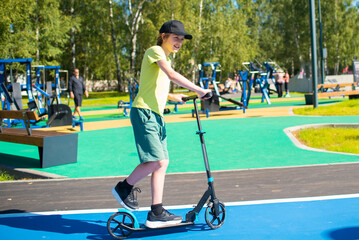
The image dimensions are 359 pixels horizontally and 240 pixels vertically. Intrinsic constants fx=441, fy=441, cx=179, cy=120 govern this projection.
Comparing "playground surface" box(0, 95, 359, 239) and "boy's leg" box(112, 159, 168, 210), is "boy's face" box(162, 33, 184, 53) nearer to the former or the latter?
"boy's leg" box(112, 159, 168, 210)

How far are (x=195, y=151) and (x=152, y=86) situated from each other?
16.8ft

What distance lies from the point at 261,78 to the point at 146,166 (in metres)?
19.6

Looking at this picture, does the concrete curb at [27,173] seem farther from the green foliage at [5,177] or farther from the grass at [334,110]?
the grass at [334,110]

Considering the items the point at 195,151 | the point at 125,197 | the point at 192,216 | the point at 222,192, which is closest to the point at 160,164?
the point at 125,197

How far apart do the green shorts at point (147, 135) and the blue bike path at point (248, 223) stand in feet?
2.48

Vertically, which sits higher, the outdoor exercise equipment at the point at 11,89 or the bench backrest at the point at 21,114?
the outdoor exercise equipment at the point at 11,89

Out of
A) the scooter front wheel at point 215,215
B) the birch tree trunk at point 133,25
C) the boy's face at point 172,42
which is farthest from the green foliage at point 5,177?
the birch tree trunk at point 133,25

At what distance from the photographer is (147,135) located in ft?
12.4

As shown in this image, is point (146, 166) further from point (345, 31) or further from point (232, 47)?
point (345, 31)

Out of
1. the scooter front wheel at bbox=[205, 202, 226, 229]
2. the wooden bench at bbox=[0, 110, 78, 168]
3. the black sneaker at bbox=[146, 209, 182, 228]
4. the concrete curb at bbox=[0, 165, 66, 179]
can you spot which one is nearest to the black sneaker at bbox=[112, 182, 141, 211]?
the black sneaker at bbox=[146, 209, 182, 228]

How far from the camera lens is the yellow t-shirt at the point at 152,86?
12.6 feet

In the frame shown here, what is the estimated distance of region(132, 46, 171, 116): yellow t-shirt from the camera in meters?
3.86

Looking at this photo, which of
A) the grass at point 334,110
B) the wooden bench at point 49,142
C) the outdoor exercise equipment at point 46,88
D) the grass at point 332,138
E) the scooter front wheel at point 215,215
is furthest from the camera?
the outdoor exercise equipment at point 46,88

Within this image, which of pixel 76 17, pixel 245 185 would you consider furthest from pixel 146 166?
pixel 76 17
